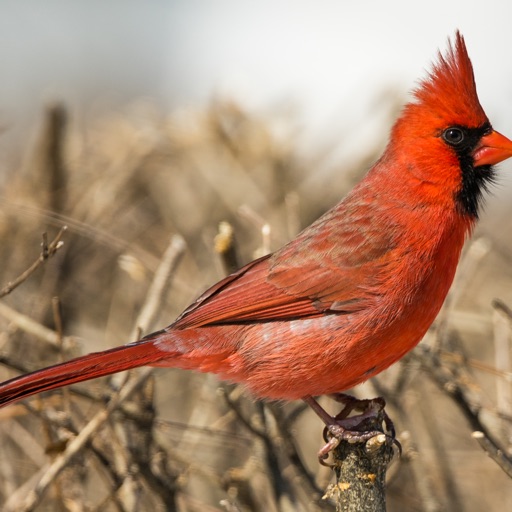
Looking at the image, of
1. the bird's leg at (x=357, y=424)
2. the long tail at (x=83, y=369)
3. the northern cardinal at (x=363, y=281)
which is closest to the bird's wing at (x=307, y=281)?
the northern cardinal at (x=363, y=281)

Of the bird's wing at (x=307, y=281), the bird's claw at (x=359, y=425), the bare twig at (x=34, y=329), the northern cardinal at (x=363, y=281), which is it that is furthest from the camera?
the bare twig at (x=34, y=329)

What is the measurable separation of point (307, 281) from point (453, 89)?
634 mm

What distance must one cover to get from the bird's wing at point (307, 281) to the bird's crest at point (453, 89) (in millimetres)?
351

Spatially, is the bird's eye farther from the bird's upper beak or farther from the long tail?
the long tail

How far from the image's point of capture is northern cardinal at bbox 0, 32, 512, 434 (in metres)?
2.70

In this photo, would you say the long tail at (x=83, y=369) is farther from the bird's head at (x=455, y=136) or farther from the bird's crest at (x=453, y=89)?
the bird's crest at (x=453, y=89)

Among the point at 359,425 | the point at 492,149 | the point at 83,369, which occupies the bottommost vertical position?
the point at 359,425

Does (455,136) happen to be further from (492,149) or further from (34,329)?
(34,329)

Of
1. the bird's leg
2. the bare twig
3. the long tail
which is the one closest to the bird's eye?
the bird's leg

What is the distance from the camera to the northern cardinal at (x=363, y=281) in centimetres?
270

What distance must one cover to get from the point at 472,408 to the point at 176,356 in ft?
2.84

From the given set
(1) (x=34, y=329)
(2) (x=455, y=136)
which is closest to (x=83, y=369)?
(1) (x=34, y=329)

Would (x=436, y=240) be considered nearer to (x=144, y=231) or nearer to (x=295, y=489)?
(x=295, y=489)

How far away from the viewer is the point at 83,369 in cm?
257
